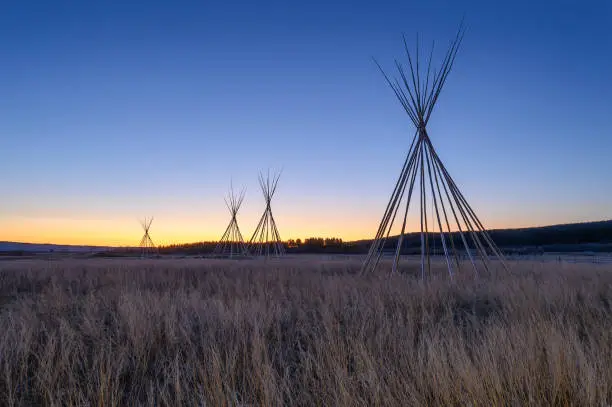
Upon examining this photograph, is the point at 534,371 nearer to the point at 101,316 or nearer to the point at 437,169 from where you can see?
the point at 101,316

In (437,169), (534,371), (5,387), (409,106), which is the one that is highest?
(409,106)

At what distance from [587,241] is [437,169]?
3172 centimetres

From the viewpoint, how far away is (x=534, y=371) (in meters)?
1.78

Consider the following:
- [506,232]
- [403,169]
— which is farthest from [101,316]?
[506,232]

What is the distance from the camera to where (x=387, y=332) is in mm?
2658

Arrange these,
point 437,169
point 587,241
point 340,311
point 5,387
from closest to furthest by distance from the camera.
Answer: point 5,387 → point 340,311 → point 437,169 → point 587,241

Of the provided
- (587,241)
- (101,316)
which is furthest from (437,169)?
(587,241)

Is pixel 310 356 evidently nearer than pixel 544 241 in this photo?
Yes

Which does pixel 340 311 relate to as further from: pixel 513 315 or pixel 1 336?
pixel 1 336

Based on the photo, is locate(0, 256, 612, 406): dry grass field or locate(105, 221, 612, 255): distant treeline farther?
locate(105, 221, 612, 255): distant treeline

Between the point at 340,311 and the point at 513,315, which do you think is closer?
the point at 513,315

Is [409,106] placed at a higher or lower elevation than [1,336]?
higher

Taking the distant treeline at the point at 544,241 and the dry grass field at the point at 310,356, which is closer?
the dry grass field at the point at 310,356

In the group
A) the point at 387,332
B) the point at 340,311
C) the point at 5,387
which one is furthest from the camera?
the point at 340,311
